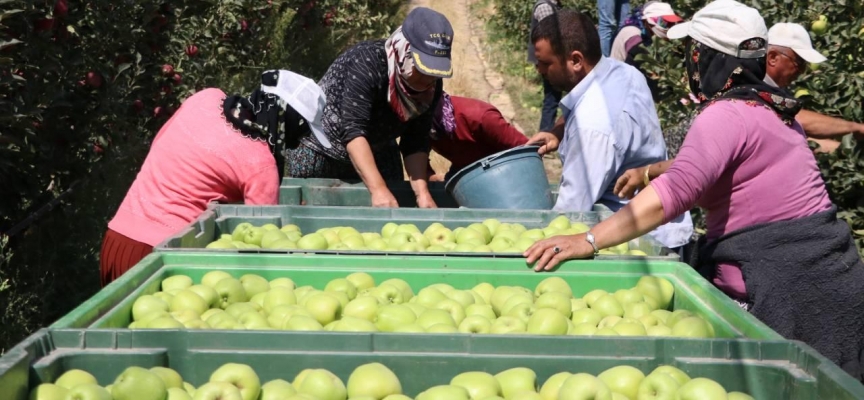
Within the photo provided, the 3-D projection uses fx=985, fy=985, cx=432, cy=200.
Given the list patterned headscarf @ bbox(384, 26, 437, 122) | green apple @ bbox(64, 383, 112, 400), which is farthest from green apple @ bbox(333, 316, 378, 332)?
patterned headscarf @ bbox(384, 26, 437, 122)

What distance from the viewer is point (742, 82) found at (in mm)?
3182

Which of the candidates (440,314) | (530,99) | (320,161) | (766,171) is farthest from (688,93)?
(530,99)

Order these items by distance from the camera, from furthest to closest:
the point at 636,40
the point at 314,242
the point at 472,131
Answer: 1. the point at 636,40
2. the point at 472,131
3. the point at 314,242

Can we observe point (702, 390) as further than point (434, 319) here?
No

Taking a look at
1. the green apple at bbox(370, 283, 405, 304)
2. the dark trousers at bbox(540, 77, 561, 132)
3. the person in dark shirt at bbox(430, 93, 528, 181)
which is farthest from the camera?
the dark trousers at bbox(540, 77, 561, 132)

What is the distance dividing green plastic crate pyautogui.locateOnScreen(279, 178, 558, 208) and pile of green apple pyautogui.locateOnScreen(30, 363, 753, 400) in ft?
8.05

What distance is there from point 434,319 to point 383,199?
1.64m

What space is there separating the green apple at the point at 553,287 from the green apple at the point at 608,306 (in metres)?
→ 0.10

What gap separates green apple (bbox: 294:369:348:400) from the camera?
7.05 feet

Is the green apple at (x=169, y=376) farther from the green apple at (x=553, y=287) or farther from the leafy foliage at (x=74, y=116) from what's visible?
the leafy foliage at (x=74, y=116)

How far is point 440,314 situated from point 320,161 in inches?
93.1

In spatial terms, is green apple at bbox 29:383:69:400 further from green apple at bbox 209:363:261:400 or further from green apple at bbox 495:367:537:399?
green apple at bbox 495:367:537:399

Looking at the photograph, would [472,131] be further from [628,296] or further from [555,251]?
[628,296]

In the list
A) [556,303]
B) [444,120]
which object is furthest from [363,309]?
[444,120]
